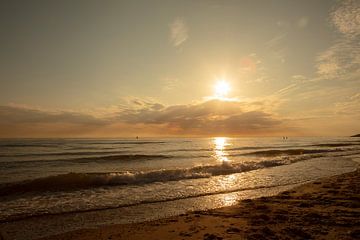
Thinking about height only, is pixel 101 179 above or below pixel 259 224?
below

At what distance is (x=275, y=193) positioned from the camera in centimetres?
1391

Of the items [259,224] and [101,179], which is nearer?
[259,224]

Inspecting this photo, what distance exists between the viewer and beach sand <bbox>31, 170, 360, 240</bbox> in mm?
7508

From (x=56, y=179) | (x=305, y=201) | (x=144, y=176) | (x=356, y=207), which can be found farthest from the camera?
(x=144, y=176)

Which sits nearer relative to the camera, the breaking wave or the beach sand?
the beach sand

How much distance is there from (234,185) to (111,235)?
10.4m

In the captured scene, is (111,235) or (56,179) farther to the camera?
(56,179)

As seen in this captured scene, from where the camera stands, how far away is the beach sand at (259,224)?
7.51m

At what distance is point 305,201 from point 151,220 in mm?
6488

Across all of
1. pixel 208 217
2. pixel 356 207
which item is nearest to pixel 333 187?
pixel 356 207

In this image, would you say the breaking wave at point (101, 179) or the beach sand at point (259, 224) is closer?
the beach sand at point (259, 224)

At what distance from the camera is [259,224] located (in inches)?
333

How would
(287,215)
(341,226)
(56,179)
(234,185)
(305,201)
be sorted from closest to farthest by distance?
1. (341,226)
2. (287,215)
3. (305,201)
4. (234,185)
5. (56,179)

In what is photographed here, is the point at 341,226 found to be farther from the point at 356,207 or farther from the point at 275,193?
the point at 275,193
